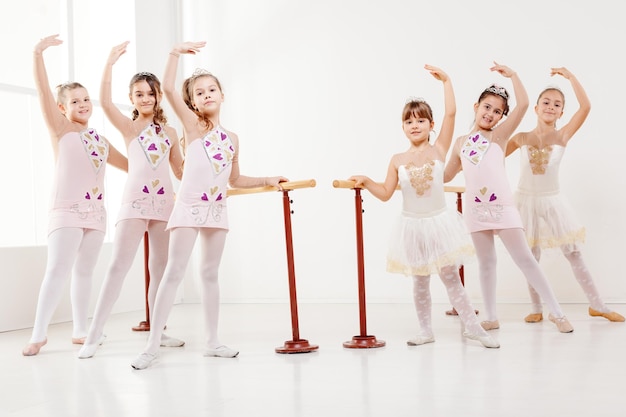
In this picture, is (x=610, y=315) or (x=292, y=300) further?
(x=610, y=315)

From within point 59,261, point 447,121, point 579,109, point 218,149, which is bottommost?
point 59,261

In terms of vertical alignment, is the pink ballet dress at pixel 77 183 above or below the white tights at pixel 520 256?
above

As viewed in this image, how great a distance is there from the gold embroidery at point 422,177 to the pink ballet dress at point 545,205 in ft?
3.09

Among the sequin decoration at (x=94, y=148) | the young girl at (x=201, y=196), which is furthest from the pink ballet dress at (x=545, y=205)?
the sequin decoration at (x=94, y=148)

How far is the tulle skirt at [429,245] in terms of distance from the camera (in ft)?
11.0

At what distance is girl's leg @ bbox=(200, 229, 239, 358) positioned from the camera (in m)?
3.32

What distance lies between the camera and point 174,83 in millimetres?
3230

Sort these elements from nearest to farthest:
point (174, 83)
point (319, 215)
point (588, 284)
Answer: point (174, 83) → point (588, 284) → point (319, 215)

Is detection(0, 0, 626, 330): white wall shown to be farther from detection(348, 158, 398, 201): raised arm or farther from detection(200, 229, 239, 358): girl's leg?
detection(200, 229, 239, 358): girl's leg

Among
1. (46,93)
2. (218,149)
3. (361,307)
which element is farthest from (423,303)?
(46,93)

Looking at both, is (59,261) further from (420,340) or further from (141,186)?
(420,340)

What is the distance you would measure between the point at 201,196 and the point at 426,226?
3.25ft

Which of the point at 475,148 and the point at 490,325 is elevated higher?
the point at 475,148

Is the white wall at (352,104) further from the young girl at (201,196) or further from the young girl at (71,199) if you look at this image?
the young girl at (201,196)
